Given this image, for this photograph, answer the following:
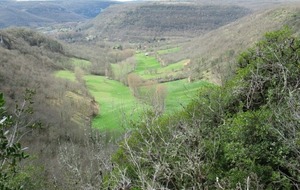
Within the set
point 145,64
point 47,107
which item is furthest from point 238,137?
point 145,64

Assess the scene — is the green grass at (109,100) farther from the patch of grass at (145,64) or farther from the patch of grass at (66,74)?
the patch of grass at (145,64)

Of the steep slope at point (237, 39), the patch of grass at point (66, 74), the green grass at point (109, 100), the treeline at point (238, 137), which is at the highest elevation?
the treeline at point (238, 137)

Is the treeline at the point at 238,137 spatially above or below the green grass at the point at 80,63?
above

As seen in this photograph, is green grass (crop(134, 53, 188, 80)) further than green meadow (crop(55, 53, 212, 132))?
Yes

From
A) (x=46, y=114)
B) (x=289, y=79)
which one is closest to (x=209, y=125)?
(x=289, y=79)

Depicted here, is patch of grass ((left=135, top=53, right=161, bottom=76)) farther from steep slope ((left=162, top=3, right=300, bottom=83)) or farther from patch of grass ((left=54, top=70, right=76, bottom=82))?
patch of grass ((left=54, top=70, right=76, bottom=82))

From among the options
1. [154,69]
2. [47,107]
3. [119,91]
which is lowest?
[119,91]

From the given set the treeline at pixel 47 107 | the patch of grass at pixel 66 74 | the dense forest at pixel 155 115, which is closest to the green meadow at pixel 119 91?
the patch of grass at pixel 66 74

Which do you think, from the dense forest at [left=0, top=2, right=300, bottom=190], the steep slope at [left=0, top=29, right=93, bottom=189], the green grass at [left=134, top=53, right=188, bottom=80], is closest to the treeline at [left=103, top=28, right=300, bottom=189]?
the dense forest at [left=0, top=2, right=300, bottom=190]

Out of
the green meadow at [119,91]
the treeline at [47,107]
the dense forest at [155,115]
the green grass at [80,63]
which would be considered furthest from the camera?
the green grass at [80,63]

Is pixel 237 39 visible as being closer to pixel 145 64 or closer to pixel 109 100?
pixel 145 64

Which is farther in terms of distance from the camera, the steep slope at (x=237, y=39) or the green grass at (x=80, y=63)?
the green grass at (x=80, y=63)
